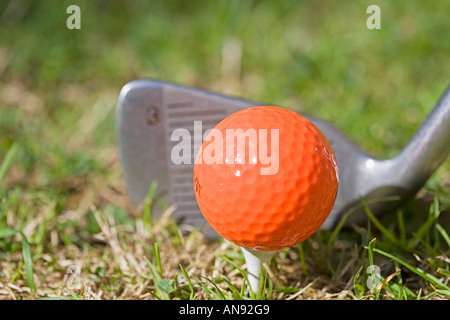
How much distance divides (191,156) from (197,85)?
1.58 meters

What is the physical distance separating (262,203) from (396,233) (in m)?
1.06

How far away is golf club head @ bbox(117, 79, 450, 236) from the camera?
7.38 feet

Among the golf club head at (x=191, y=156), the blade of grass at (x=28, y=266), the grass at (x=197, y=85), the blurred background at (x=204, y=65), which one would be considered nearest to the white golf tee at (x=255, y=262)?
the grass at (x=197, y=85)

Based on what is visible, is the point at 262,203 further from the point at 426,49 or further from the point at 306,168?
the point at 426,49

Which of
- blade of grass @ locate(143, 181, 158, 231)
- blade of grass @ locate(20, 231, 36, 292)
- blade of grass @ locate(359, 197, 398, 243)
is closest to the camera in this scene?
blade of grass @ locate(20, 231, 36, 292)

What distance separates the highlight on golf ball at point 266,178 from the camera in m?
1.71

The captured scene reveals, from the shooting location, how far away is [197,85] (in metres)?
3.96

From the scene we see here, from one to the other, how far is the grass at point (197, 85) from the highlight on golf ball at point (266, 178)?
32cm

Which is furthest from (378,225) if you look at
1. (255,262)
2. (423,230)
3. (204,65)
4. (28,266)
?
(204,65)

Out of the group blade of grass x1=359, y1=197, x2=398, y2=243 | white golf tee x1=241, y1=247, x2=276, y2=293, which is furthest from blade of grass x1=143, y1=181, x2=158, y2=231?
blade of grass x1=359, y1=197, x2=398, y2=243

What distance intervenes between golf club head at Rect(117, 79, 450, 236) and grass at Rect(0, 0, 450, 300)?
3.8 inches

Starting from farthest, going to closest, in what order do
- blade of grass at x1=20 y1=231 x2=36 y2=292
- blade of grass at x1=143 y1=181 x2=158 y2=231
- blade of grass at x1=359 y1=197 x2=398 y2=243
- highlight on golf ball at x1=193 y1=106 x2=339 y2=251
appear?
blade of grass at x1=143 y1=181 x2=158 y2=231 < blade of grass at x1=359 y1=197 x2=398 y2=243 < blade of grass at x1=20 y1=231 x2=36 y2=292 < highlight on golf ball at x1=193 y1=106 x2=339 y2=251

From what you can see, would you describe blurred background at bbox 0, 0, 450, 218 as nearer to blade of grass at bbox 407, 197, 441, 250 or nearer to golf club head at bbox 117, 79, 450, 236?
golf club head at bbox 117, 79, 450, 236

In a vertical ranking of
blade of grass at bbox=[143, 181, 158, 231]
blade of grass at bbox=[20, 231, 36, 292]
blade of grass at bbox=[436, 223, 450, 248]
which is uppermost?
blade of grass at bbox=[143, 181, 158, 231]
